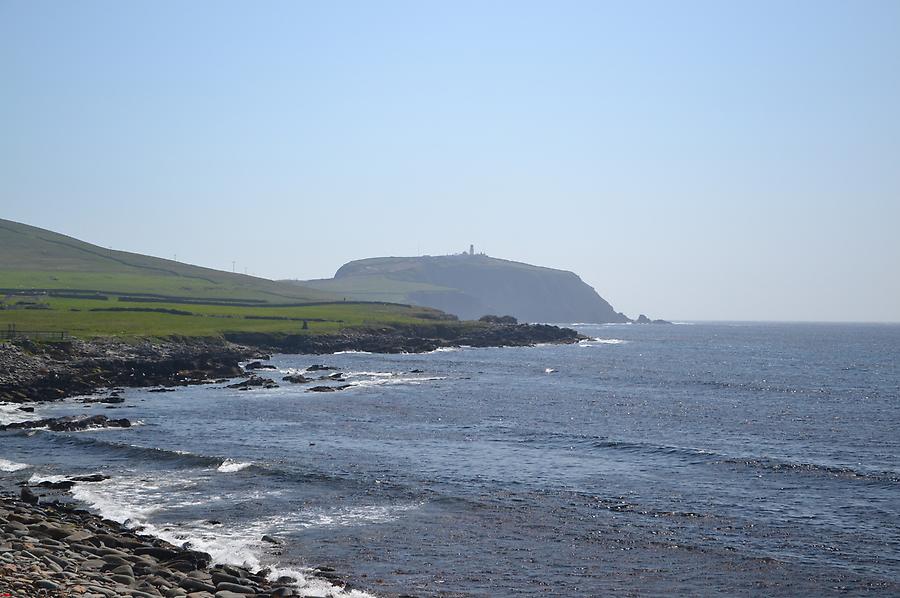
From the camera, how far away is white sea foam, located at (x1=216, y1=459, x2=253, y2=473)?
40000 millimetres

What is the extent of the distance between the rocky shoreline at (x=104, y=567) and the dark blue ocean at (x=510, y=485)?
1594mm

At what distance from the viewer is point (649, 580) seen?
25.0 meters

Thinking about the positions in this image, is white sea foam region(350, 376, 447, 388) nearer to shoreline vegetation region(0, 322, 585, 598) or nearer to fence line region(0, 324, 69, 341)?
shoreline vegetation region(0, 322, 585, 598)

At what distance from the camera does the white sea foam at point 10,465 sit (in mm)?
38956

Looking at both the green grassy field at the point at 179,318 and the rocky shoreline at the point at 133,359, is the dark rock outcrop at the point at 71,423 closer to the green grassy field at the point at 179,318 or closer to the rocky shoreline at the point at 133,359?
the rocky shoreline at the point at 133,359

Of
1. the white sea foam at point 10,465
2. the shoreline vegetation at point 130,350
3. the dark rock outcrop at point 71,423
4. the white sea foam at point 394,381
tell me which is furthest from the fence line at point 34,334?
the white sea foam at point 10,465

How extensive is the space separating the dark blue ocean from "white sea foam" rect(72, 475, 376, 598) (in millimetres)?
143

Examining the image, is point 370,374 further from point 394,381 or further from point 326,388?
point 326,388

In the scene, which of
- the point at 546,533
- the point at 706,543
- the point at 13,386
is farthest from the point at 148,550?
the point at 13,386

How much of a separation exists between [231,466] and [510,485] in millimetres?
13849

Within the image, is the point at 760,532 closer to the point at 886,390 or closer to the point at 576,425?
the point at 576,425

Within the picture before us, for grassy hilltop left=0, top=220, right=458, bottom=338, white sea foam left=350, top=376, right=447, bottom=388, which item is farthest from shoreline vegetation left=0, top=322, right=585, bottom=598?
white sea foam left=350, top=376, right=447, bottom=388

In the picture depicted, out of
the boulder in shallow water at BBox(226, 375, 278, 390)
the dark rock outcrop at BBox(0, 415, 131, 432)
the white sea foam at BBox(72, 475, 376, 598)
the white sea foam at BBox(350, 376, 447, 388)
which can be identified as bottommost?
the white sea foam at BBox(72, 475, 376, 598)

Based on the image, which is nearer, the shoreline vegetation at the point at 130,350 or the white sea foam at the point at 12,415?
the shoreline vegetation at the point at 130,350
